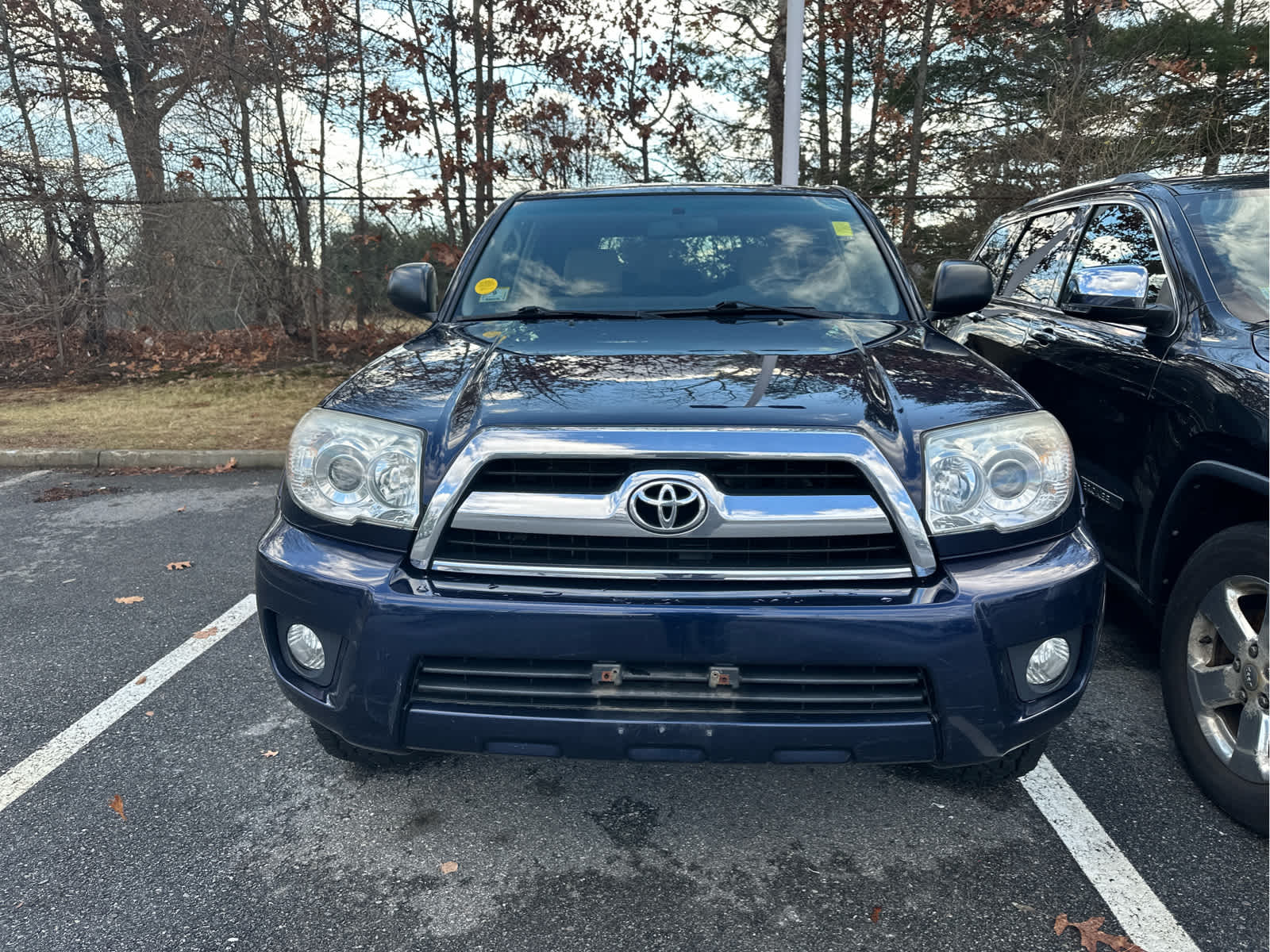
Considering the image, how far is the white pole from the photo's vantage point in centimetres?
746

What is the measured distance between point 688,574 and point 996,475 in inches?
30.2

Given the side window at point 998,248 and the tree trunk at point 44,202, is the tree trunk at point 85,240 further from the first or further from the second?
the side window at point 998,248

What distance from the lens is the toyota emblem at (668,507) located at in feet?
6.19

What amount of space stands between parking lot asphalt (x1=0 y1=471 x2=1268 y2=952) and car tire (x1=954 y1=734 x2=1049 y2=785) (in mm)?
99

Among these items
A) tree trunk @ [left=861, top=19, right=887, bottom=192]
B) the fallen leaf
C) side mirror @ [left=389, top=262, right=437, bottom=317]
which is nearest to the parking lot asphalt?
the fallen leaf

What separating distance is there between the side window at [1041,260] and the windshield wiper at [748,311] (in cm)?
154

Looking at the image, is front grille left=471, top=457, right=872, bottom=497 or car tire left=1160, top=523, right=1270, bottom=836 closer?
front grille left=471, top=457, right=872, bottom=497

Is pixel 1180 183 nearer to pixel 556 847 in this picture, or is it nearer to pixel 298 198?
pixel 556 847

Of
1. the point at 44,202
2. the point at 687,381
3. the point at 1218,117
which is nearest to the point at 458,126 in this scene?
the point at 44,202

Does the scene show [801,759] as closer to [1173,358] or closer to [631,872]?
[631,872]

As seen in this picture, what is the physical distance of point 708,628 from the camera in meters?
1.85

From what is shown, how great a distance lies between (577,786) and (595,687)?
766mm

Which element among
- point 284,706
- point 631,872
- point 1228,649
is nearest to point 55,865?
point 284,706

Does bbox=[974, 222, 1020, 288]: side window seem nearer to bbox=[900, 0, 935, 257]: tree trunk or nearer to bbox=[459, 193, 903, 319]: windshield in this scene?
bbox=[459, 193, 903, 319]: windshield
